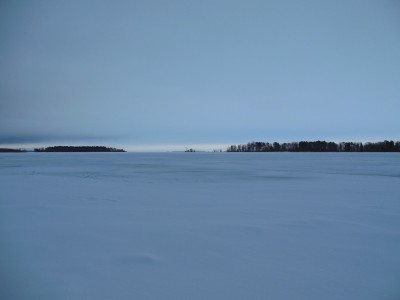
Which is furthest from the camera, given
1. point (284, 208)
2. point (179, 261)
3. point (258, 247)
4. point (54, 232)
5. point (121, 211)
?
point (284, 208)

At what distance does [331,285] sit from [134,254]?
2237 millimetres

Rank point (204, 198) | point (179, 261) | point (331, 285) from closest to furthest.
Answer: point (331, 285), point (179, 261), point (204, 198)

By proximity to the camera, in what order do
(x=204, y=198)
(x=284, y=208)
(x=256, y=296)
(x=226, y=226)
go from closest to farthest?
(x=256, y=296), (x=226, y=226), (x=284, y=208), (x=204, y=198)

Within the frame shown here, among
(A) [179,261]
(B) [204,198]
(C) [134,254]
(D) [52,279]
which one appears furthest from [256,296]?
(B) [204,198]

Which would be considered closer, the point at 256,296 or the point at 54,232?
the point at 256,296

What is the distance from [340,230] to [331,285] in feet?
6.50

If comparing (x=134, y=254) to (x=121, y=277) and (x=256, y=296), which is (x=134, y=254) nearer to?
(x=121, y=277)

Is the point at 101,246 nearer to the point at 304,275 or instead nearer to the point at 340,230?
the point at 304,275

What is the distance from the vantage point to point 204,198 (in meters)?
7.56

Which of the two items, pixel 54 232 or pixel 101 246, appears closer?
pixel 101 246

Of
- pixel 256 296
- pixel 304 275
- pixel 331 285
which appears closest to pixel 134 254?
pixel 256 296

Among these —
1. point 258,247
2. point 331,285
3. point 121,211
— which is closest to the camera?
point 331,285

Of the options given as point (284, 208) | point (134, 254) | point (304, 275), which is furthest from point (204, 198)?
point (304, 275)

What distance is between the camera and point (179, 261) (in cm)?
330
